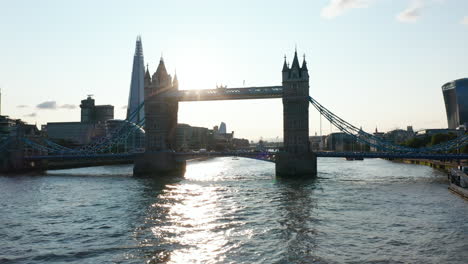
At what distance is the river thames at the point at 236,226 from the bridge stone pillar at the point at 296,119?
16.3 meters

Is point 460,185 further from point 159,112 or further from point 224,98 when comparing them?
point 159,112

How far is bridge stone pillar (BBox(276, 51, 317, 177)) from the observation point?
6594 cm

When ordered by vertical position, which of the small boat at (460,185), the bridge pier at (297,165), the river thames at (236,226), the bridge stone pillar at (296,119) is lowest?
the river thames at (236,226)

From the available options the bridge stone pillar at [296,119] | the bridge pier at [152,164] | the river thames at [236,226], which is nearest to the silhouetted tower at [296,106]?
the bridge stone pillar at [296,119]

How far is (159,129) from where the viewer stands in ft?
258

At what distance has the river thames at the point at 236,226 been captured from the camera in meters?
22.1

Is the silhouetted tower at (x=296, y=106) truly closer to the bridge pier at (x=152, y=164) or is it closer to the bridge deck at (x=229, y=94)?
the bridge deck at (x=229, y=94)

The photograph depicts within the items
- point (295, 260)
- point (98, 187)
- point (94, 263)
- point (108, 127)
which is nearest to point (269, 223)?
point (295, 260)

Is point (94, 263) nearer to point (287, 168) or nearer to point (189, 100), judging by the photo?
point (287, 168)

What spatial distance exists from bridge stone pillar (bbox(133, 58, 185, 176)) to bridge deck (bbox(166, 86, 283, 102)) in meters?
3.26

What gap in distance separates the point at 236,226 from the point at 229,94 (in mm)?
47141

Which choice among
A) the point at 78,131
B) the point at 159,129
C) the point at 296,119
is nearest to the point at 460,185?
the point at 296,119

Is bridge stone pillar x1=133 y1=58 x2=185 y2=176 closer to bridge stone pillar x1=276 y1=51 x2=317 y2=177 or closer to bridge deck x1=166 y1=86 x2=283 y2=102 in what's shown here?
bridge deck x1=166 y1=86 x2=283 y2=102

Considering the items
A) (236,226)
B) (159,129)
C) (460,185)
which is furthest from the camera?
(159,129)
